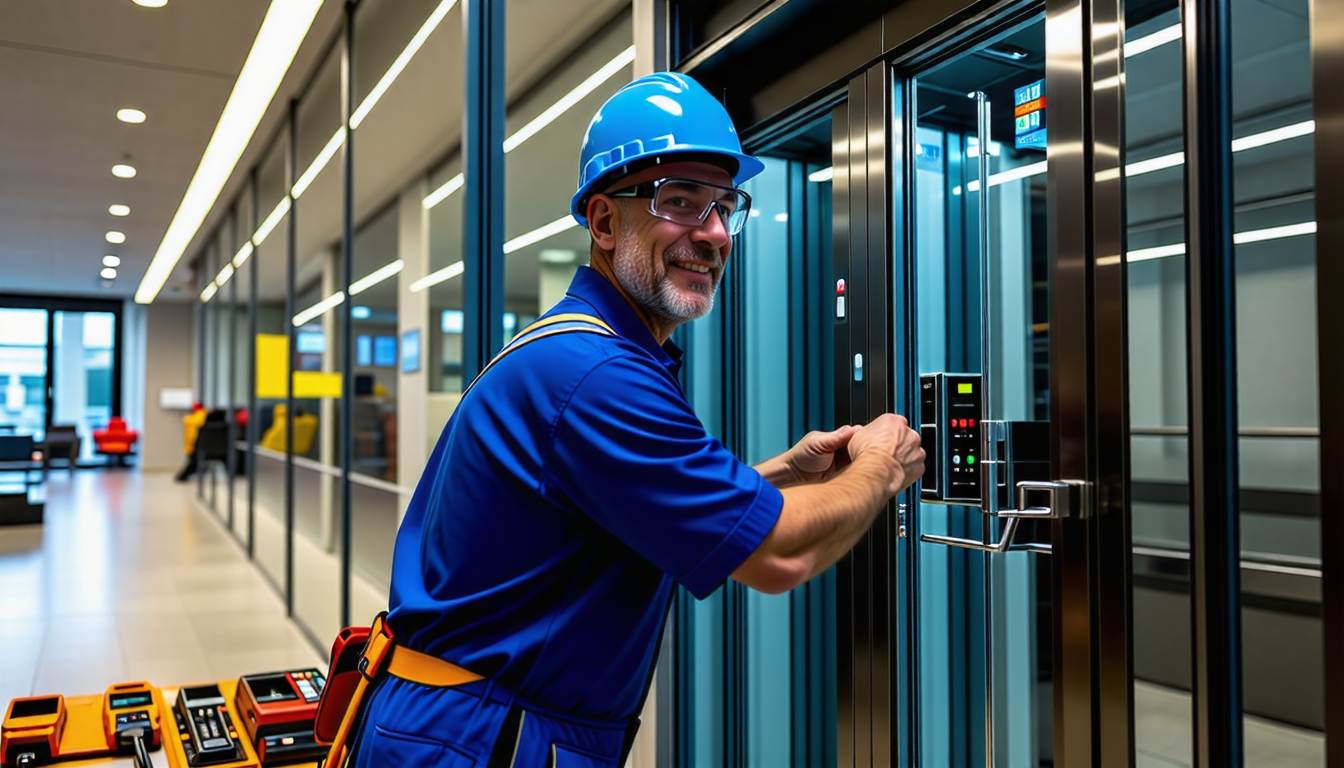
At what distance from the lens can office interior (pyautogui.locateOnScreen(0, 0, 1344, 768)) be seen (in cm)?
169

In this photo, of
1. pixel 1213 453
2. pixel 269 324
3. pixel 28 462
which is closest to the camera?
pixel 1213 453

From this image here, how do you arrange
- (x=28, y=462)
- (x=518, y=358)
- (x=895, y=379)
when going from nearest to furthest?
(x=518, y=358) → (x=895, y=379) → (x=28, y=462)

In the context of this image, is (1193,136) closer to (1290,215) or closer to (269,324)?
(1290,215)

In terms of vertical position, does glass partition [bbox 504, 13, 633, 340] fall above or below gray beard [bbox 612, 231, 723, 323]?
above

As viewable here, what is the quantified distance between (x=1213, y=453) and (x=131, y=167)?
8.90 meters

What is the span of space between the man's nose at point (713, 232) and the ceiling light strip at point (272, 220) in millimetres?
5958

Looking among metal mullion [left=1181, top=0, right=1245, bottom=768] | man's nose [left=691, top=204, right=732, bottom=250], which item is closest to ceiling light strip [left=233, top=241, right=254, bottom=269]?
man's nose [left=691, top=204, right=732, bottom=250]

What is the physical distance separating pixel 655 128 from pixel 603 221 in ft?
0.54

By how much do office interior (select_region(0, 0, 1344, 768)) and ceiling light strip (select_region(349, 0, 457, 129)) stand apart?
3 cm

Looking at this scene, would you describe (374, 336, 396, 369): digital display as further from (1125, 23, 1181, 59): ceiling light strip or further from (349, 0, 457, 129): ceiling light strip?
(1125, 23, 1181, 59): ceiling light strip

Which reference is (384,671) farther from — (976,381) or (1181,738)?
(1181,738)

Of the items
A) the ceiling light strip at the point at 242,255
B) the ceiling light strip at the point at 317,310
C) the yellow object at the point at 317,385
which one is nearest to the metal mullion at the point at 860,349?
the yellow object at the point at 317,385

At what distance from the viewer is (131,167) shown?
8.29m

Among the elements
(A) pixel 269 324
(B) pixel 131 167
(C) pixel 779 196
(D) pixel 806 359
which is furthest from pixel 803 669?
(B) pixel 131 167
